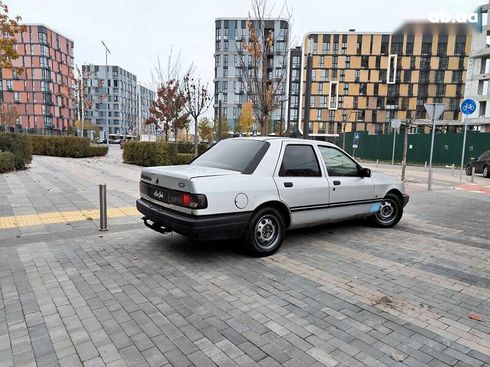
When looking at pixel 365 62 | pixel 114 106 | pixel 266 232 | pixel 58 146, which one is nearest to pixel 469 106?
pixel 266 232

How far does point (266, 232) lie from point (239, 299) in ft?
5.08

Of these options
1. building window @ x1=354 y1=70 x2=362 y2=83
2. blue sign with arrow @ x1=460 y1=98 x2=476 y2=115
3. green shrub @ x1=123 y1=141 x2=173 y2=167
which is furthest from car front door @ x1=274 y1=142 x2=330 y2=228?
building window @ x1=354 y1=70 x2=362 y2=83

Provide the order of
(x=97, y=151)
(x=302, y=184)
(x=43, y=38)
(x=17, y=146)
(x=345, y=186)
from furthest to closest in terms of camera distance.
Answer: (x=43, y=38)
(x=97, y=151)
(x=17, y=146)
(x=345, y=186)
(x=302, y=184)

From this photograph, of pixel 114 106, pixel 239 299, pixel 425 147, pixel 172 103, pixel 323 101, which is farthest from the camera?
pixel 114 106

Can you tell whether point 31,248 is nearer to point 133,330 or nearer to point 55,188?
point 133,330

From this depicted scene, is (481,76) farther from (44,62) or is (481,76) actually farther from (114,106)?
(114,106)

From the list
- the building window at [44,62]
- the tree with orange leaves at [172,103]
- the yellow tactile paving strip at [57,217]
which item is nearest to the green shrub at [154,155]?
the tree with orange leaves at [172,103]

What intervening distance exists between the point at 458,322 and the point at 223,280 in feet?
7.97

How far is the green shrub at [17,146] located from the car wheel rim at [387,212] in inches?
560

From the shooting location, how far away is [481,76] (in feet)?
167

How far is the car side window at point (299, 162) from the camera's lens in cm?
554

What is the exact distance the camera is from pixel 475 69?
51.6 meters

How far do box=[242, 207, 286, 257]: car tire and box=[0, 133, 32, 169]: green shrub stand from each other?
44.9 feet

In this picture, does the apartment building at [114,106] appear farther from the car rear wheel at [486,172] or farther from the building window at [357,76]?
the car rear wheel at [486,172]
